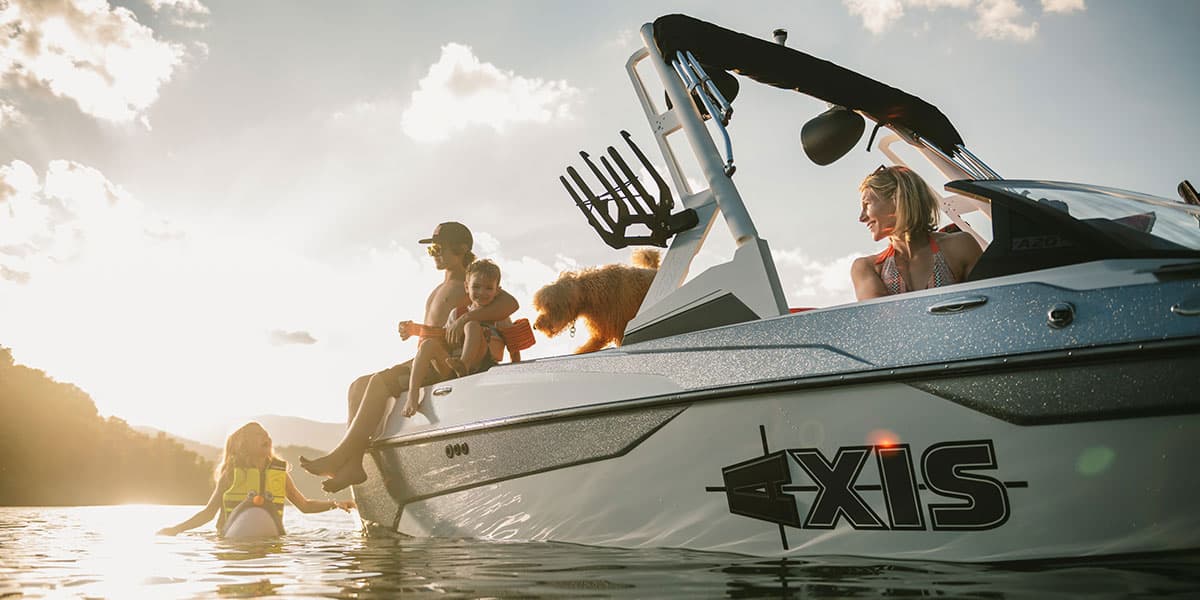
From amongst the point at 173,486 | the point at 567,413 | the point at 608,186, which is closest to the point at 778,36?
the point at 608,186

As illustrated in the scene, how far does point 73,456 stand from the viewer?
5094 cm

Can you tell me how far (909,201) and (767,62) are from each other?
2.66ft

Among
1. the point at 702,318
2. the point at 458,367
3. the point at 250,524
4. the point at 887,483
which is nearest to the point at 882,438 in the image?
the point at 887,483

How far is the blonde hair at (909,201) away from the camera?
2.93 meters

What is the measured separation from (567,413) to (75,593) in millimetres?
1677

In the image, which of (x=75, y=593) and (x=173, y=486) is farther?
(x=173, y=486)

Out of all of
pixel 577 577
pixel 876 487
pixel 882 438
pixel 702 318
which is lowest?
pixel 577 577

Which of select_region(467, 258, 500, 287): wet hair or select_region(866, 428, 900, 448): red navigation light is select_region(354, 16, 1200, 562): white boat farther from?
select_region(467, 258, 500, 287): wet hair

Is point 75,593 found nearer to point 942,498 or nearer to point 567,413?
→ point 567,413

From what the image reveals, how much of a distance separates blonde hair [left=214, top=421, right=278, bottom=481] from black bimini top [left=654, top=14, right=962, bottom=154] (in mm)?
4553

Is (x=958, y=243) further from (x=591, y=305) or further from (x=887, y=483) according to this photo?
(x=591, y=305)

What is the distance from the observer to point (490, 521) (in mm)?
3469

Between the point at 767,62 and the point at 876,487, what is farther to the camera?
the point at 767,62

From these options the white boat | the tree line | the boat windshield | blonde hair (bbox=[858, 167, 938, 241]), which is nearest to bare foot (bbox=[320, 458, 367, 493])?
the white boat
